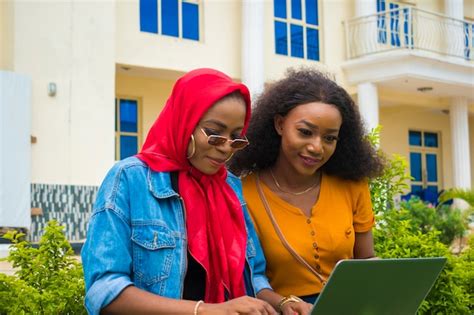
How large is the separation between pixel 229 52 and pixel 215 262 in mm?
10065

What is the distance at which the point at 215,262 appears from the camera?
215 centimetres

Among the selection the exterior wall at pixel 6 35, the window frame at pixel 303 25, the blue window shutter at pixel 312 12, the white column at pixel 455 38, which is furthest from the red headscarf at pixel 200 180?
the white column at pixel 455 38

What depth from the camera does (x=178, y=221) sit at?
2.12m

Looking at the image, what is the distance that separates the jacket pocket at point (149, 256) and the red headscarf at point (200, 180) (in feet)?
0.31

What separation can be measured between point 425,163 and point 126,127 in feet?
24.0

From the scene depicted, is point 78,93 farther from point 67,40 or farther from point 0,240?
point 0,240

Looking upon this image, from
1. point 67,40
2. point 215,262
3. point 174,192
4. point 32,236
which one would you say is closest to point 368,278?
point 215,262

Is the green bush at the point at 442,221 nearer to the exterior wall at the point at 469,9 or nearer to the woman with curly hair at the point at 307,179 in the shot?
the exterior wall at the point at 469,9

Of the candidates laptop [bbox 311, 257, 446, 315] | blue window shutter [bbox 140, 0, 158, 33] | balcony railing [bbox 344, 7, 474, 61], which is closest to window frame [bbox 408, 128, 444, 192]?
balcony railing [bbox 344, 7, 474, 61]

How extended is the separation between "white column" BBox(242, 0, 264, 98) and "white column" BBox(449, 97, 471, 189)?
4.64 metres

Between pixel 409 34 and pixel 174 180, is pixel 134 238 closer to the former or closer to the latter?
pixel 174 180

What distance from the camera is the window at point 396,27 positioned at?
1257 cm

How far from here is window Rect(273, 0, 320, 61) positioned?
12742mm

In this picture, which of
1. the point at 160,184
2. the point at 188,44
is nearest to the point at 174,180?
the point at 160,184
